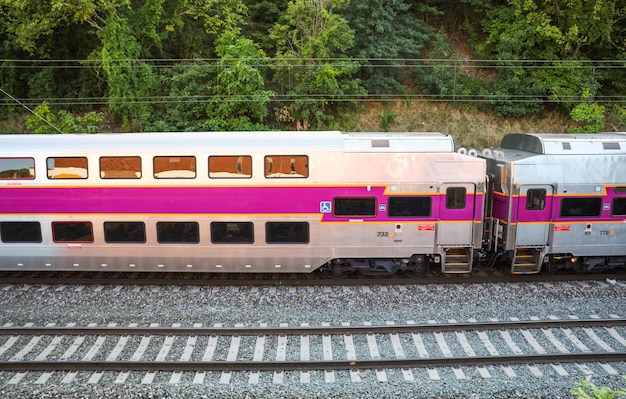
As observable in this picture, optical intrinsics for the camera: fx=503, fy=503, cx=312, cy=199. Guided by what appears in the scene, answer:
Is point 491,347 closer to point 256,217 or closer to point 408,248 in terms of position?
point 408,248

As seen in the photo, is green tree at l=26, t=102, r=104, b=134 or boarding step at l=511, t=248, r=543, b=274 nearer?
boarding step at l=511, t=248, r=543, b=274

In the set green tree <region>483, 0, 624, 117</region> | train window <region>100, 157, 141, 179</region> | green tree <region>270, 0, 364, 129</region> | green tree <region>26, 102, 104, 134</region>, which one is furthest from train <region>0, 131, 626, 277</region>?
green tree <region>483, 0, 624, 117</region>

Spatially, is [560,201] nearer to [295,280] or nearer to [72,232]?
[295,280]

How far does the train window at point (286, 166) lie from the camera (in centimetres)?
1312

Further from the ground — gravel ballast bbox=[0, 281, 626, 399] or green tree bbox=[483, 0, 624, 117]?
green tree bbox=[483, 0, 624, 117]

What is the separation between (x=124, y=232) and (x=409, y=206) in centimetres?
769

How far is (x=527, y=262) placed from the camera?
46.8 ft

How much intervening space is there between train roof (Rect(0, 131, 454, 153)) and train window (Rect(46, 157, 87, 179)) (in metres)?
0.30

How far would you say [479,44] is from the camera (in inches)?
1153

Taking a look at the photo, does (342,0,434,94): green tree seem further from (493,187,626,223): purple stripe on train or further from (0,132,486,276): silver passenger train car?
(493,187,626,223): purple stripe on train

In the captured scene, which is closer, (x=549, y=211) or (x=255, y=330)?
(x=255, y=330)

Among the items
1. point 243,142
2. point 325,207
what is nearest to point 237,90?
point 243,142

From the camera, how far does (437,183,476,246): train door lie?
13320 millimetres

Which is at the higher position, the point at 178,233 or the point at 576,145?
the point at 576,145
